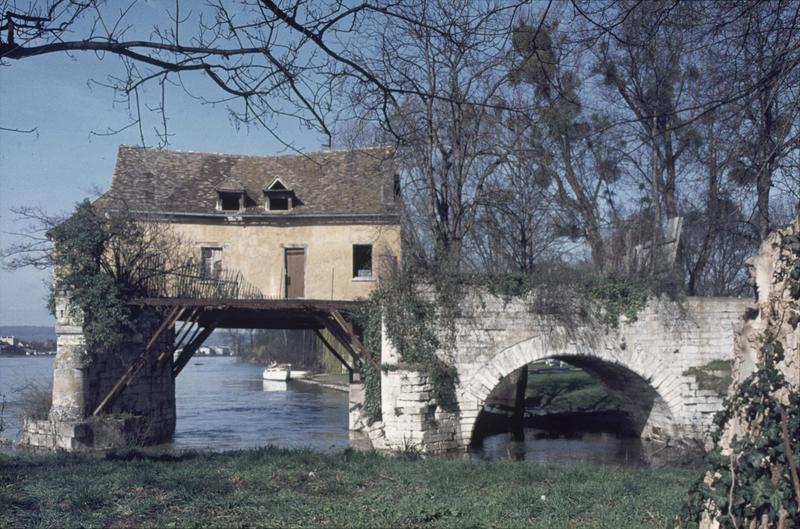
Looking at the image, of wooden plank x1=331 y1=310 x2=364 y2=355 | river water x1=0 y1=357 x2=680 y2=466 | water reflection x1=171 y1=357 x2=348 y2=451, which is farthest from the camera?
water reflection x1=171 y1=357 x2=348 y2=451

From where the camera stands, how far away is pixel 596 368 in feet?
53.7

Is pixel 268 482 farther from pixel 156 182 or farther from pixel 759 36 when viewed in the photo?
pixel 156 182

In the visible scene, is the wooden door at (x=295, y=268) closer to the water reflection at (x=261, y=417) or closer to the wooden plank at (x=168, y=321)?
the wooden plank at (x=168, y=321)

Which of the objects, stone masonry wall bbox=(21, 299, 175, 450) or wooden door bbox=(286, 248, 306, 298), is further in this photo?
wooden door bbox=(286, 248, 306, 298)

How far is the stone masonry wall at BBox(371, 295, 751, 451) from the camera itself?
46.0 ft

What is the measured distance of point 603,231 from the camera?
19.6m

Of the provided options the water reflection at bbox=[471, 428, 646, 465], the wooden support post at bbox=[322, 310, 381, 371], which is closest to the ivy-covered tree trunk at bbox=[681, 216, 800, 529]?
the water reflection at bbox=[471, 428, 646, 465]

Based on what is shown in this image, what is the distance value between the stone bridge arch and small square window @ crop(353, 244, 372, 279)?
17.0 feet

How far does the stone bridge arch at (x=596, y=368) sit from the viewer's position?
1426 cm

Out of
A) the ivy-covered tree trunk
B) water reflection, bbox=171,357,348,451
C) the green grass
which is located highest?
the ivy-covered tree trunk

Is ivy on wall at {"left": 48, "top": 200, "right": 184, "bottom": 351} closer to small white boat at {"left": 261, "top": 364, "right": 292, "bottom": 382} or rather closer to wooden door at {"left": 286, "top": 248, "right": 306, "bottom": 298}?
wooden door at {"left": 286, "top": 248, "right": 306, "bottom": 298}

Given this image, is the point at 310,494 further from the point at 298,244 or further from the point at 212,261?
the point at 212,261

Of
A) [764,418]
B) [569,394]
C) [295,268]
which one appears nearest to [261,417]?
[295,268]

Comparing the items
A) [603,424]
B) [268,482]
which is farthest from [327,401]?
[268,482]
